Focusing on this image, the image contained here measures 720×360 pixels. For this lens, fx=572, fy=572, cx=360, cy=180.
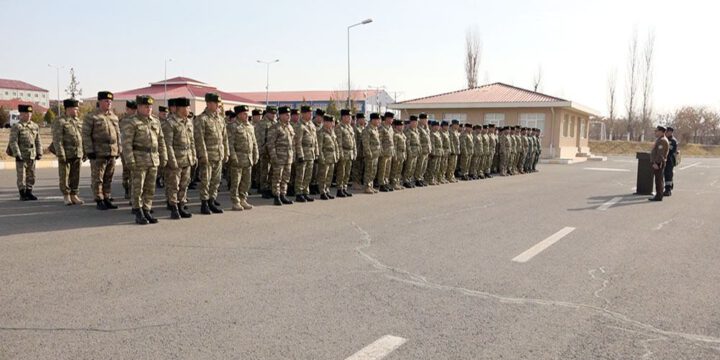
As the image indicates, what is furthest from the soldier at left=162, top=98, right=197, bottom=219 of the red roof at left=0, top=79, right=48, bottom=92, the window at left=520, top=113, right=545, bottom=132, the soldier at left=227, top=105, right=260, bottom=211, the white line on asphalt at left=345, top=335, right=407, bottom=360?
Result: the red roof at left=0, top=79, right=48, bottom=92

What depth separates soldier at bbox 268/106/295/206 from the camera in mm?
10656

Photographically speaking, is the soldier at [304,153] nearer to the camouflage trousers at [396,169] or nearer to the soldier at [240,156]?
the soldier at [240,156]

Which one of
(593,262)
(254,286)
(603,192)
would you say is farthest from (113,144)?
(603,192)

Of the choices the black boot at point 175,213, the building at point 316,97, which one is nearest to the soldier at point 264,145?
the black boot at point 175,213

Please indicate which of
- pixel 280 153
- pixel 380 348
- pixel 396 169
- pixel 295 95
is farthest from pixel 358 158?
pixel 295 95

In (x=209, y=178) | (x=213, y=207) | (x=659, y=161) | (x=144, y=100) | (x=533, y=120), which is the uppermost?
(x=533, y=120)

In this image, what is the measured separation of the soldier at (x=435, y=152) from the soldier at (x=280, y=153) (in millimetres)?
6306

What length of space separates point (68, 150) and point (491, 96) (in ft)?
102

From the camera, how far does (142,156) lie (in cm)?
825

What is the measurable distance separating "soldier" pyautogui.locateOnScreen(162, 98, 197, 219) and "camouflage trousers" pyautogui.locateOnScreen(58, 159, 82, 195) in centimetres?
260

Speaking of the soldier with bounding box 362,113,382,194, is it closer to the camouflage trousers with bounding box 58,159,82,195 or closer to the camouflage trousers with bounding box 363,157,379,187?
the camouflage trousers with bounding box 363,157,379,187

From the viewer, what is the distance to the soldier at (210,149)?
906cm

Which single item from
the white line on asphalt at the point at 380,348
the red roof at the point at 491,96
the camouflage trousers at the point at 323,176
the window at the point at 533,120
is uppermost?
the red roof at the point at 491,96

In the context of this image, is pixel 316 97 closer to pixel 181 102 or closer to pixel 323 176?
pixel 323 176
